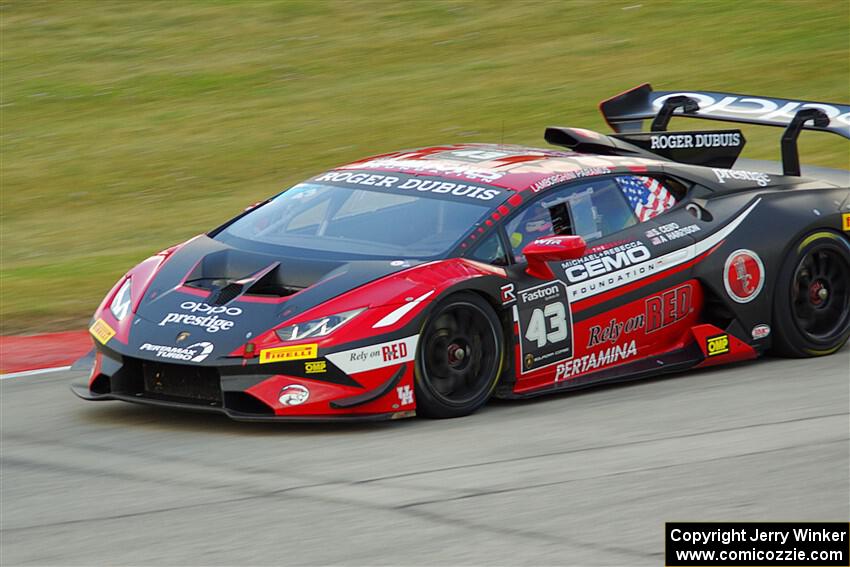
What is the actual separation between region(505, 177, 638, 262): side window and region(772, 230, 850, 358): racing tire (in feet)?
3.73

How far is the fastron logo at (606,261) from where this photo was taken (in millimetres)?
7309

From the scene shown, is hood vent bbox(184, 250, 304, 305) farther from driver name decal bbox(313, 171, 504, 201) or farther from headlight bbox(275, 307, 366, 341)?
driver name decal bbox(313, 171, 504, 201)

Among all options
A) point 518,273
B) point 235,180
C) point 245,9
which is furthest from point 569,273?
point 245,9

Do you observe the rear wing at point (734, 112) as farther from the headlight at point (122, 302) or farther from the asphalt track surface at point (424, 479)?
the headlight at point (122, 302)

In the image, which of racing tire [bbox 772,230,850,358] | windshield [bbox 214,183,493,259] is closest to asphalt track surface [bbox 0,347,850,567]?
racing tire [bbox 772,230,850,358]

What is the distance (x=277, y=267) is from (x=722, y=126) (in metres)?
12.5

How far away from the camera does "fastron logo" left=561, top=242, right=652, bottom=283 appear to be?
731cm

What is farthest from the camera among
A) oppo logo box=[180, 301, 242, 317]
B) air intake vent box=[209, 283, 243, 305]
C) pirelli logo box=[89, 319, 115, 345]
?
pirelli logo box=[89, 319, 115, 345]

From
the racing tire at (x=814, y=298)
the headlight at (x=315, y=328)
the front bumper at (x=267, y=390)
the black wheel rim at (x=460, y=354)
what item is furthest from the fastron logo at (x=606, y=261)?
the headlight at (x=315, y=328)

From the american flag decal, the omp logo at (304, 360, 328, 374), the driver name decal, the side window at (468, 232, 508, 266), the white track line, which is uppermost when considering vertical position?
the driver name decal

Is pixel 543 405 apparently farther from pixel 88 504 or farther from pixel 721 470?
pixel 88 504

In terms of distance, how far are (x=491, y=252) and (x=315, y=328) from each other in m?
1.12

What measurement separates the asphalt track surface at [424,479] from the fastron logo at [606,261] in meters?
0.64

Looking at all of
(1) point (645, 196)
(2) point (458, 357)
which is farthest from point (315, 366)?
(1) point (645, 196)
